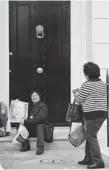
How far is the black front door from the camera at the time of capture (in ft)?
31.0

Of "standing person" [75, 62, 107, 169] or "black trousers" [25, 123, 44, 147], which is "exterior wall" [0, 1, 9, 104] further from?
"standing person" [75, 62, 107, 169]

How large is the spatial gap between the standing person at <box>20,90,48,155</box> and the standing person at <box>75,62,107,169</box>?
4.67 ft

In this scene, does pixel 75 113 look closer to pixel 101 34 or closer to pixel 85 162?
pixel 85 162

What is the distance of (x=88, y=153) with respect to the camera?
6.89 metres

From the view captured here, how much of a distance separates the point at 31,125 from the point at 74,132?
57.0 inches

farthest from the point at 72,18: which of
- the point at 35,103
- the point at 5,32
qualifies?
the point at 35,103

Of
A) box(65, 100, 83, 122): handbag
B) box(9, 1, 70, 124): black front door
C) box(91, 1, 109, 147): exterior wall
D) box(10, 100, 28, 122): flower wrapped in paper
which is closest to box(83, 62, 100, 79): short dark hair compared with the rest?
box(65, 100, 83, 122): handbag

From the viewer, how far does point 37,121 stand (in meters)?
7.97

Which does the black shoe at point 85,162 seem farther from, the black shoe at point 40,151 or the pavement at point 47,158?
the black shoe at point 40,151

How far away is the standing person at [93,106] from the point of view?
651 centimetres

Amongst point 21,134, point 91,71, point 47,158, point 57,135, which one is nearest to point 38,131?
point 21,134

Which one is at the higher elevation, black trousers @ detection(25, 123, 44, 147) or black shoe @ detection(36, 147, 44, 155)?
black trousers @ detection(25, 123, 44, 147)

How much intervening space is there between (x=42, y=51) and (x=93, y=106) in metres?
3.32

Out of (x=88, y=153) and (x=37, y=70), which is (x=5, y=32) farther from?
(x=88, y=153)
